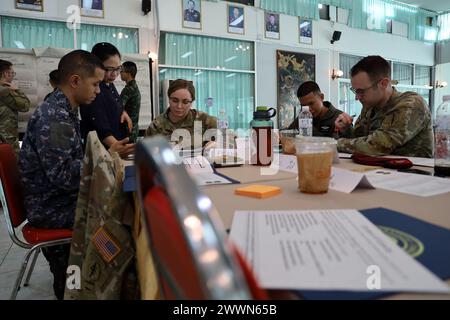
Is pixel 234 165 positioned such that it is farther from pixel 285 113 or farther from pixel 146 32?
pixel 285 113

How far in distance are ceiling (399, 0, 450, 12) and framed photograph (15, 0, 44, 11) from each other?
730cm

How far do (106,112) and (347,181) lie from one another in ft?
5.94

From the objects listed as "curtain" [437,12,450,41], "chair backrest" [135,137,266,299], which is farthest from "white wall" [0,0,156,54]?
"curtain" [437,12,450,41]

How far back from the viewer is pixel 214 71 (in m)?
5.75

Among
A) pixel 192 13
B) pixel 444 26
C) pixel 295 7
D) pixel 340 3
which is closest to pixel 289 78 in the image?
pixel 295 7

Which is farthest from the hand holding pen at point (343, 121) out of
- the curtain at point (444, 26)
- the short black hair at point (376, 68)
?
the curtain at point (444, 26)

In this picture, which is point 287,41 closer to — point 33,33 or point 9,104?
point 33,33

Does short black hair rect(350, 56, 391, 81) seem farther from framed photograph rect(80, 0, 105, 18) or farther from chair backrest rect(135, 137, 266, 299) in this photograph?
framed photograph rect(80, 0, 105, 18)

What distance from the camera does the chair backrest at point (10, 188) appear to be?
1420mm

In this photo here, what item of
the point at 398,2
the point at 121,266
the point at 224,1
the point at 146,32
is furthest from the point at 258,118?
the point at 398,2

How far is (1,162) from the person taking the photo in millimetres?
1409

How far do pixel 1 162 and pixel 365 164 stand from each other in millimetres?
1519

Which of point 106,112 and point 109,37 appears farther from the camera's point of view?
point 109,37

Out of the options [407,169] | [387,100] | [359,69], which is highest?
[359,69]
